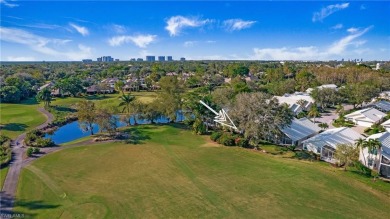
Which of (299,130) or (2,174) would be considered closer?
(2,174)

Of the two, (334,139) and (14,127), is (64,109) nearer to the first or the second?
(14,127)

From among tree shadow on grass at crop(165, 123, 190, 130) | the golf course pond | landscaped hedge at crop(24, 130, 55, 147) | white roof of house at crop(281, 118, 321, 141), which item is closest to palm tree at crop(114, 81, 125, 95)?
the golf course pond

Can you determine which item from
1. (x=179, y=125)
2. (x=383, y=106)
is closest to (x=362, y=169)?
(x=179, y=125)

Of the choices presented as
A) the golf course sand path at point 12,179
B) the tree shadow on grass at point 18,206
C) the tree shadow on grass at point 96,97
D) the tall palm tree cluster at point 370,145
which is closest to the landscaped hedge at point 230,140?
the tall palm tree cluster at point 370,145

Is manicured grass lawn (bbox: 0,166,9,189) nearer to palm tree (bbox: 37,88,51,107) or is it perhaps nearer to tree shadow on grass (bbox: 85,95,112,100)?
palm tree (bbox: 37,88,51,107)

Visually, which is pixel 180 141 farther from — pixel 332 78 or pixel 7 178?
pixel 332 78

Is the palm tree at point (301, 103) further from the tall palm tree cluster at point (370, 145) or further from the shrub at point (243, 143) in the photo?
the tall palm tree cluster at point (370, 145)
